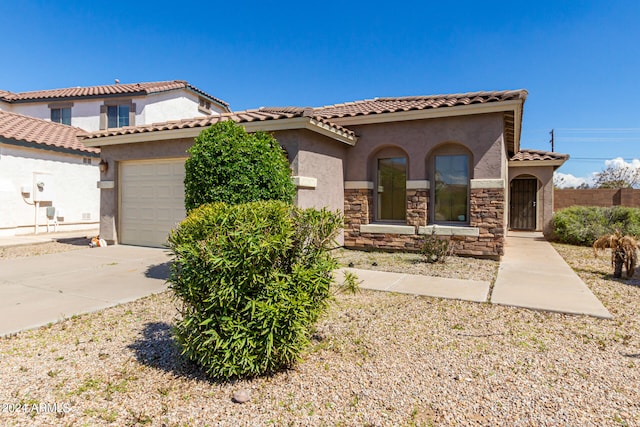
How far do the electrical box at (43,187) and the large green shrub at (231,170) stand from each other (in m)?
11.2

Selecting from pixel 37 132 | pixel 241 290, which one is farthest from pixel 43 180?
pixel 241 290

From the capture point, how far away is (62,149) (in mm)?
15164

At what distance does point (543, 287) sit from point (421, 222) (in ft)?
12.3

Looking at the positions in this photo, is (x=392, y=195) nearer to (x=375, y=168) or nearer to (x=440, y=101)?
(x=375, y=168)

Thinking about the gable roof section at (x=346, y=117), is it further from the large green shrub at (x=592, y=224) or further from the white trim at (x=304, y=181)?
the large green shrub at (x=592, y=224)

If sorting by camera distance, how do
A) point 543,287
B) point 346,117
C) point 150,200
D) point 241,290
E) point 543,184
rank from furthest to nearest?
point 543,184
point 150,200
point 346,117
point 543,287
point 241,290

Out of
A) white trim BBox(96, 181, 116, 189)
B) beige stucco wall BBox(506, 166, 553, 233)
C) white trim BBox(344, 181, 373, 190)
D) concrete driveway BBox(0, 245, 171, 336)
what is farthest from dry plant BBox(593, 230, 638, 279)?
white trim BBox(96, 181, 116, 189)

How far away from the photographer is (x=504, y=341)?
4.05m

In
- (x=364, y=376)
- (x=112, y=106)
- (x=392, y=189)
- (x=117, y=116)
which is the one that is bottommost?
(x=364, y=376)

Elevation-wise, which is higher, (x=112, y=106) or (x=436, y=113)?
(x=112, y=106)

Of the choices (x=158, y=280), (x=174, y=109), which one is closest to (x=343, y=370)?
(x=158, y=280)

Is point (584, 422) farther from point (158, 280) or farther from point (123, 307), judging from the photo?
point (158, 280)

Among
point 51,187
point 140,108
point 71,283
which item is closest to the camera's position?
point 71,283

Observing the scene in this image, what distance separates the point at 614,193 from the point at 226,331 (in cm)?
2365
